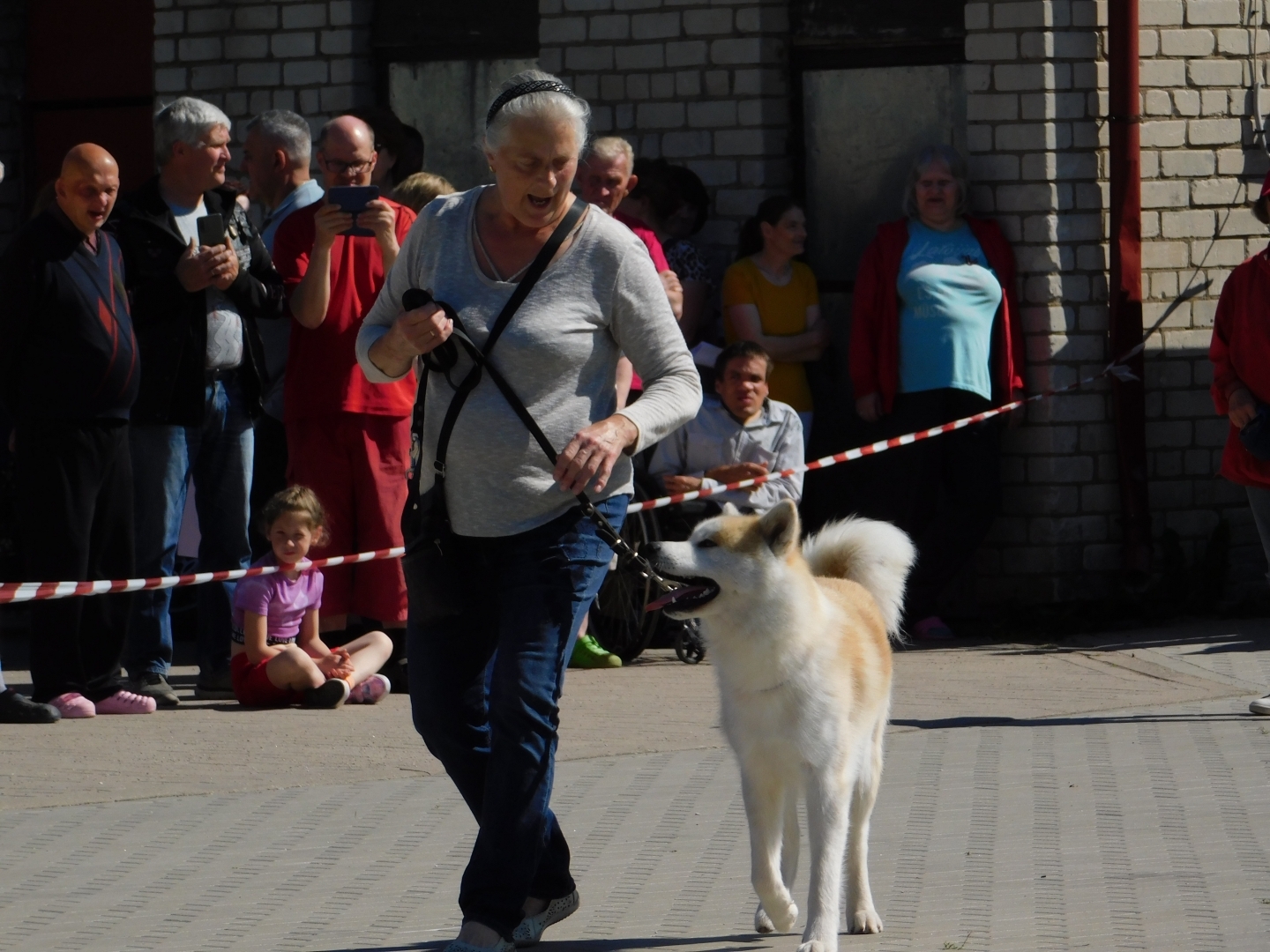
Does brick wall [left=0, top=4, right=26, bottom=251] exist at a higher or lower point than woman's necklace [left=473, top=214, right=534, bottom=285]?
higher

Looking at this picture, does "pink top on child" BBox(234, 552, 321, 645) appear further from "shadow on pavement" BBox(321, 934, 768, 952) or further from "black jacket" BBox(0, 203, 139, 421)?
"shadow on pavement" BBox(321, 934, 768, 952)

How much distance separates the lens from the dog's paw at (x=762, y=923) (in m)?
4.89

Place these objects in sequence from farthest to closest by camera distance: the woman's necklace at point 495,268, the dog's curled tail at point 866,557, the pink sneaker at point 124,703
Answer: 1. the pink sneaker at point 124,703
2. the dog's curled tail at point 866,557
3. the woman's necklace at point 495,268

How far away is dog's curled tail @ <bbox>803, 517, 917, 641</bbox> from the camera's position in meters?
5.64

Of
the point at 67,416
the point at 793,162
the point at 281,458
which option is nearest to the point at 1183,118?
the point at 793,162

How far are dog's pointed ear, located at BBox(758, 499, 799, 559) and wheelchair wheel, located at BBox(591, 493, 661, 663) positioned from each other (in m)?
4.43

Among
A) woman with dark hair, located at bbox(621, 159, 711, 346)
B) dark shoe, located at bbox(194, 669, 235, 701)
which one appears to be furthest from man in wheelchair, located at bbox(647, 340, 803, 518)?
dark shoe, located at bbox(194, 669, 235, 701)

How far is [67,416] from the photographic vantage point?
7.82 metres

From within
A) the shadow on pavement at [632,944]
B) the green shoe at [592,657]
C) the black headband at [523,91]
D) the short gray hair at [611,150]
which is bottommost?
the shadow on pavement at [632,944]

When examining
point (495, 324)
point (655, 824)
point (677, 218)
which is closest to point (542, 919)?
point (655, 824)

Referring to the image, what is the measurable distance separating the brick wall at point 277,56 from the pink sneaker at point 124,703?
4303 millimetres

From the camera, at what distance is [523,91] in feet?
14.9

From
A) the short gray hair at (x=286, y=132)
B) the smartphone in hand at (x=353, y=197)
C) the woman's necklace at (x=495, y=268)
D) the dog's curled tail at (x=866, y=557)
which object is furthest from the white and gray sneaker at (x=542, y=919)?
the short gray hair at (x=286, y=132)

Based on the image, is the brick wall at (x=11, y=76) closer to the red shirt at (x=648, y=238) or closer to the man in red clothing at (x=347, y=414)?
the red shirt at (x=648, y=238)
